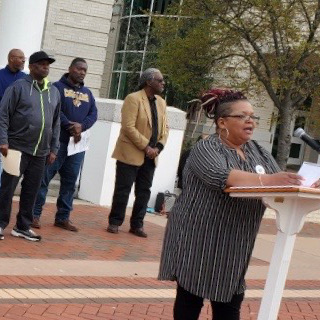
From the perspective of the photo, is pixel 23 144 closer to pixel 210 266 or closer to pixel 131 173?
pixel 131 173

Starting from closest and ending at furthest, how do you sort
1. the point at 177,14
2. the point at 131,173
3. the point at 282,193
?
the point at 282,193 < the point at 131,173 < the point at 177,14

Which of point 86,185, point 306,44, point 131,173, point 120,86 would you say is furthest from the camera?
point 120,86

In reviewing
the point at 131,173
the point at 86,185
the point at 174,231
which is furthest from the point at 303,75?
the point at 174,231

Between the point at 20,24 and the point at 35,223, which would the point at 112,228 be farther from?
the point at 20,24

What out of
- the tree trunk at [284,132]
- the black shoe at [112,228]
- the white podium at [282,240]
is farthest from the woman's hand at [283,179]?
the tree trunk at [284,132]

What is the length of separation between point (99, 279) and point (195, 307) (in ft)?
9.63

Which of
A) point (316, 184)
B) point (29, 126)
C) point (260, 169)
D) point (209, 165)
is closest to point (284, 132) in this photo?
point (29, 126)

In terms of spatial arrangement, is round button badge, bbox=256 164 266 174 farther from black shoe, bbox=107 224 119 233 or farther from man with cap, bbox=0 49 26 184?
black shoe, bbox=107 224 119 233

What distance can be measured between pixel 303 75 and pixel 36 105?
1503cm

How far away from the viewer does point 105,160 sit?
13.0 meters

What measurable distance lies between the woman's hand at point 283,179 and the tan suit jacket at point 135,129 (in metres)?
5.79

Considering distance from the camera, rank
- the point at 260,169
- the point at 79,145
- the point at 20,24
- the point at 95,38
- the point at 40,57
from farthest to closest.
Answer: the point at 95,38, the point at 20,24, the point at 79,145, the point at 40,57, the point at 260,169

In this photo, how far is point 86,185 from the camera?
13305mm

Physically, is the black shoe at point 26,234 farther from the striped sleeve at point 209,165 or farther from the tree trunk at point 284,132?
the tree trunk at point 284,132
